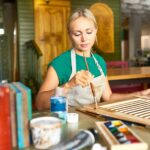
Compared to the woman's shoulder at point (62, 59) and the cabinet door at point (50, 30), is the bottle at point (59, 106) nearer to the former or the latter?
the woman's shoulder at point (62, 59)

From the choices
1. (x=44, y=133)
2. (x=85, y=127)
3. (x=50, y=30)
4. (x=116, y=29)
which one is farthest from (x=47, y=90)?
(x=116, y=29)

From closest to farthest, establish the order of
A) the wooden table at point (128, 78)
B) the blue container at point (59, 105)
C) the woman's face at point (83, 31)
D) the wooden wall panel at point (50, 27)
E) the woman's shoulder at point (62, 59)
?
1. the blue container at point (59, 105)
2. the woman's face at point (83, 31)
3. the woman's shoulder at point (62, 59)
4. the wooden table at point (128, 78)
5. the wooden wall panel at point (50, 27)

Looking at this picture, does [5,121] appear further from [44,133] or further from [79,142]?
[79,142]

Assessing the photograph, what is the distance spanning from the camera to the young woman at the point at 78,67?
64.9 inches

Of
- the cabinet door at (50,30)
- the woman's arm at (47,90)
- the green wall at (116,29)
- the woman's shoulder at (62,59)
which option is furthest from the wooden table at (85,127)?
the green wall at (116,29)

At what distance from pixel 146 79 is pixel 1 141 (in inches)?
122

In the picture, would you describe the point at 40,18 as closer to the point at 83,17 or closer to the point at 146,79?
the point at 146,79

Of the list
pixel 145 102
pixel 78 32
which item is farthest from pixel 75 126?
pixel 78 32

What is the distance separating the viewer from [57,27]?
22.8 ft

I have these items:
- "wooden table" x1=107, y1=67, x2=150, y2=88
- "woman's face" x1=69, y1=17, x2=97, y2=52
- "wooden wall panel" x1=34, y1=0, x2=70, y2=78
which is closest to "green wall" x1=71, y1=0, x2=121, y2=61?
"wooden wall panel" x1=34, y1=0, x2=70, y2=78

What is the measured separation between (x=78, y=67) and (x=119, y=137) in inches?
37.9

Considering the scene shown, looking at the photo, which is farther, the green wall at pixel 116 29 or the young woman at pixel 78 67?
the green wall at pixel 116 29

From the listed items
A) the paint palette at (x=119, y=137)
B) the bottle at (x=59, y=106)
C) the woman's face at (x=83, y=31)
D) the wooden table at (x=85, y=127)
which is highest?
the woman's face at (x=83, y=31)

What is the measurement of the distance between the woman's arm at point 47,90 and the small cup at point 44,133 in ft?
1.89
